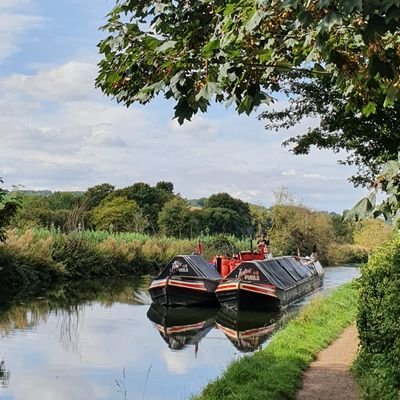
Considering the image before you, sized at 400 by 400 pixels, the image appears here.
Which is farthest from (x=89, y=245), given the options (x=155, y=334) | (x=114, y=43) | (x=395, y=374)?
(x=114, y=43)

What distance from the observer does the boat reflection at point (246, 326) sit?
16.5 metres

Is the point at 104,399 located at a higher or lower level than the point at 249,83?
lower

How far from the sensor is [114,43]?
4.42 m

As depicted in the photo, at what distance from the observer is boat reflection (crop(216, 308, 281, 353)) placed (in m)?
16.5

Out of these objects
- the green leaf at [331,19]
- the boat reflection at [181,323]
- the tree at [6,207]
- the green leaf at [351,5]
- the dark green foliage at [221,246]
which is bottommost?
the boat reflection at [181,323]

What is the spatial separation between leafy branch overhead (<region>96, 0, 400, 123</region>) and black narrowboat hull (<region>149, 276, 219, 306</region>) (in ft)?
61.5

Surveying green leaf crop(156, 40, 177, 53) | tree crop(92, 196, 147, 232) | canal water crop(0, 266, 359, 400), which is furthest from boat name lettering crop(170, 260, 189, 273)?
tree crop(92, 196, 147, 232)

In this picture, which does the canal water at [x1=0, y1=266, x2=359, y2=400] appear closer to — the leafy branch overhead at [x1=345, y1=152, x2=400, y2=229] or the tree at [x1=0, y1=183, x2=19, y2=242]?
the tree at [x1=0, y1=183, x2=19, y2=242]

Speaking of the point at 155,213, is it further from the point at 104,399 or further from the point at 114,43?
the point at 114,43

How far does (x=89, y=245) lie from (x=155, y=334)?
18.0 m

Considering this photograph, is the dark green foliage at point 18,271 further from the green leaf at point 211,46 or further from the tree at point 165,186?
the tree at point 165,186

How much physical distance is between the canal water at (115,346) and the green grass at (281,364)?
1107 mm

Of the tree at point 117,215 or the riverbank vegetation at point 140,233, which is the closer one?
the riverbank vegetation at point 140,233

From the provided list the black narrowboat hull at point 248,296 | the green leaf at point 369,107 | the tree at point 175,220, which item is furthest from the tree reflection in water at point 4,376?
the tree at point 175,220
